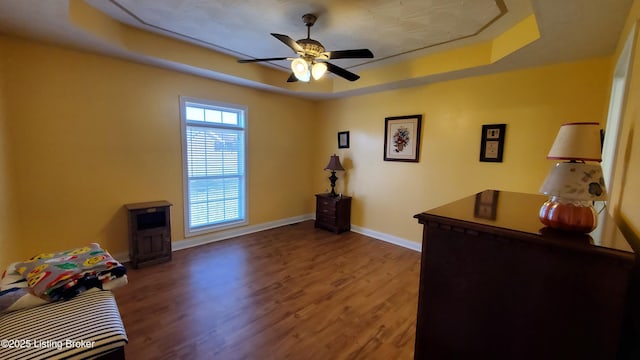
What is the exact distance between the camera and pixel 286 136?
4883 mm

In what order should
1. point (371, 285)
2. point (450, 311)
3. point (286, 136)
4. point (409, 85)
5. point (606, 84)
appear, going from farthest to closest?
point (286, 136)
point (409, 85)
point (371, 285)
point (606, 84)
point (450, 311)

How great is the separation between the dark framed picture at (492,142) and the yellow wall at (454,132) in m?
0.06

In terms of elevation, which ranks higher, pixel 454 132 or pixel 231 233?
pixel 454 132

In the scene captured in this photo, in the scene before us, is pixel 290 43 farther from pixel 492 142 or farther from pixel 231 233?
pixel 231 233

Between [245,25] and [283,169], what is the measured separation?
8.67 feet

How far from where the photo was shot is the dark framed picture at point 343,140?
475 centimetres

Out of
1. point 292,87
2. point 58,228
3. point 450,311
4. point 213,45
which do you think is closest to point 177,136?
point 213,45

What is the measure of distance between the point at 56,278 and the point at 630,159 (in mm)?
3020

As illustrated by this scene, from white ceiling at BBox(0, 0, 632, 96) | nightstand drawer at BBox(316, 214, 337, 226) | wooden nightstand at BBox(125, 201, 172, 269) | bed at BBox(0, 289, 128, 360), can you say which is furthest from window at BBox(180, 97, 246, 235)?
bed at BBox(0, 289, 128, 360)

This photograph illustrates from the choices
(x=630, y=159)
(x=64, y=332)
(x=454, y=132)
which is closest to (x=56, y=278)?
(x=64, y=332)

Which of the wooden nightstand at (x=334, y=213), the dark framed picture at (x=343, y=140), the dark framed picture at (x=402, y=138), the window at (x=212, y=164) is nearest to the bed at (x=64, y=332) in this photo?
the window at (x=212, y=164)

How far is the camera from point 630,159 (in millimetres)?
1361

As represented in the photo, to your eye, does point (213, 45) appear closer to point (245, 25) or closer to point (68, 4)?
point (245, 25)

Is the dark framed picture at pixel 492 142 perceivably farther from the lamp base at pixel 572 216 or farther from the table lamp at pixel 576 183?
the lamp base at pixel 572 216
